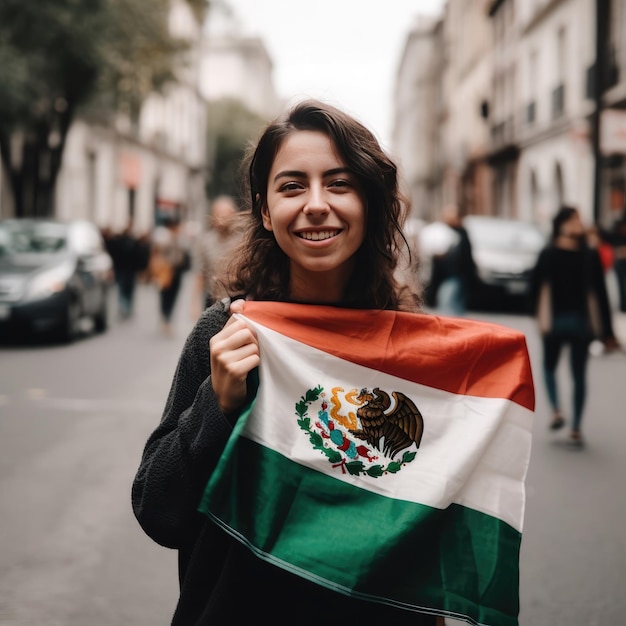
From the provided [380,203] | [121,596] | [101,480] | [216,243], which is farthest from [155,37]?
[380,203]

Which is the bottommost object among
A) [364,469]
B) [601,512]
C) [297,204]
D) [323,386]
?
[601,512]

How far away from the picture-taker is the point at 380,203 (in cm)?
194

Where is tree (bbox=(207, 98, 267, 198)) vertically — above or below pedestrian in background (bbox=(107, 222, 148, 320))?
above

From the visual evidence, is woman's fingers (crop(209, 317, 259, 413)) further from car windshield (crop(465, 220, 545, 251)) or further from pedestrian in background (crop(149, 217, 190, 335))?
car windshield (crop(465, 220, 545, 251))

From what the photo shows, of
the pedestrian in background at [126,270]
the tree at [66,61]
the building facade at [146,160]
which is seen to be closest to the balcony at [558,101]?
the building facade at [146,160]

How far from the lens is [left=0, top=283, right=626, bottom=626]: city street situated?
390cm

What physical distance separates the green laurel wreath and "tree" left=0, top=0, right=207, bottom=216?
18.1 meters

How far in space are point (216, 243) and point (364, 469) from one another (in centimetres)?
779

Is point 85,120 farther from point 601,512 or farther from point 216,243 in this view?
point 601,512

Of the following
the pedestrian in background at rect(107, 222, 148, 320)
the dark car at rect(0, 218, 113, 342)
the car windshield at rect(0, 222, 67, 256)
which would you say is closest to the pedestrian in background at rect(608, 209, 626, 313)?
the pedestrian in background at rect(107, 222, 148, 320)

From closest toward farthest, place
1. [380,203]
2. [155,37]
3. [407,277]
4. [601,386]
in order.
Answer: [380,203] < [407,277] < [601,386] < [155,37]

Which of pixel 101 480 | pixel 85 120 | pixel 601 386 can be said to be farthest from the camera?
pixel 85 120

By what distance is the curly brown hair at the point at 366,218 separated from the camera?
5.99 feet

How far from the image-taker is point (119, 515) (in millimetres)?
5094
